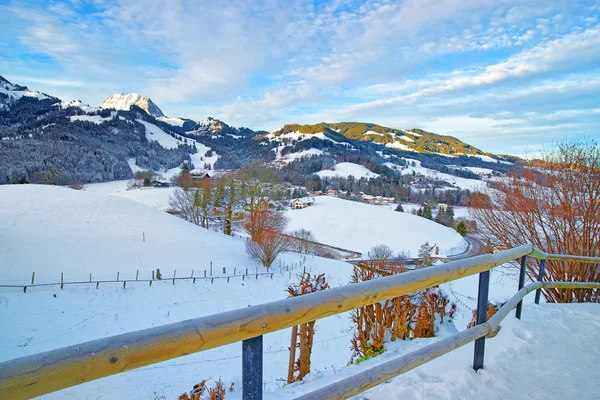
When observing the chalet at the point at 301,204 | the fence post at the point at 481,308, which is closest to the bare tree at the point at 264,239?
the fence post at the point at 481,308

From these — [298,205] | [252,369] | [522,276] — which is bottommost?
[298,205]

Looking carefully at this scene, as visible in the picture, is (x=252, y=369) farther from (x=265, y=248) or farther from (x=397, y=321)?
(x=265, y=248)

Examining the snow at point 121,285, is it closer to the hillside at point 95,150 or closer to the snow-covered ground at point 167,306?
the snow-covered ground at point 167,306

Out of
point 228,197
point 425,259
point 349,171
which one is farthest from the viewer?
point 349,171

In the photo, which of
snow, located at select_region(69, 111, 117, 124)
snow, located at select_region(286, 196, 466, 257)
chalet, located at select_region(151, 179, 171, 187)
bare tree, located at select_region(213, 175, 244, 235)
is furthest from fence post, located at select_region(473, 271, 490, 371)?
snow, located at select_region(69, 111, 117, 124)

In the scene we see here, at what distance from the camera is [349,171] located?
146 m

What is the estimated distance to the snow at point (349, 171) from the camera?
5466 inches

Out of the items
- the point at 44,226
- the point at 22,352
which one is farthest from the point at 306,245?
the point at 22,352

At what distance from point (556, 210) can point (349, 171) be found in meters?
139

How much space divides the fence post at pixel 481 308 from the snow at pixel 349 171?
132285 mm

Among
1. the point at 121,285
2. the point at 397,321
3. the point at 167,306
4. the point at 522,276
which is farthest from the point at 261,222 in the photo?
the point at 522,276

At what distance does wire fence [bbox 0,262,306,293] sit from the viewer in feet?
50.1

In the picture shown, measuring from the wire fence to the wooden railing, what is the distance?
18.1 metres

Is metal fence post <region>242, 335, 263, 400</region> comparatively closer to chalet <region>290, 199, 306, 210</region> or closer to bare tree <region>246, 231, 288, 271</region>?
bare tree <region>246, 231, 288, 271</region>
